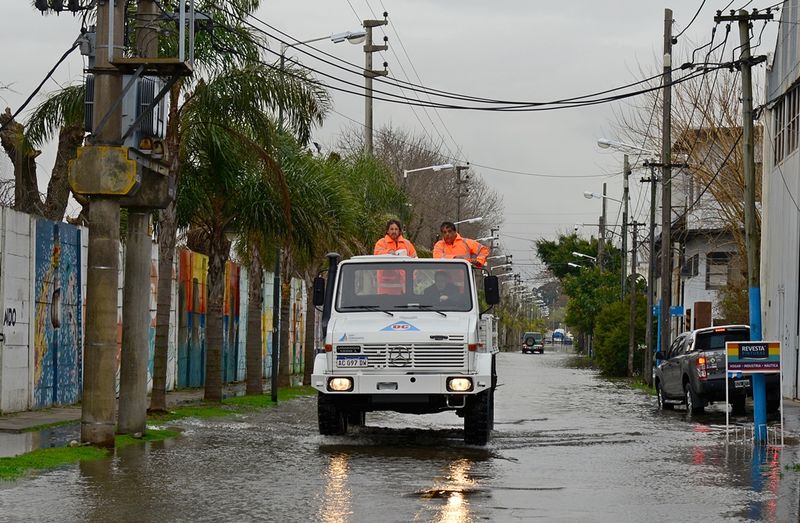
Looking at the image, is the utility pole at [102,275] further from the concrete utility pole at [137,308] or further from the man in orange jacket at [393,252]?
the man in orange jacket at [393,252]

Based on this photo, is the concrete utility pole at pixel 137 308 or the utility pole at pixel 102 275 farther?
the concrete utility pole at pixel 137 308

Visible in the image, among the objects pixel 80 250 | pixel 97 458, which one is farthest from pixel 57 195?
pixel 97 458

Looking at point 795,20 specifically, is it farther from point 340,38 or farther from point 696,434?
point 696,434

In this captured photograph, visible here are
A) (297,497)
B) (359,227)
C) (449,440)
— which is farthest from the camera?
(359,227)

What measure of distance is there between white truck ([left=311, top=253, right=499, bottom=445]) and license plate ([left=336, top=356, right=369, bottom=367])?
13 millimetres

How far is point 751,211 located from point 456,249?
18.6ft

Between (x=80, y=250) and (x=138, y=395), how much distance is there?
24.9 ft

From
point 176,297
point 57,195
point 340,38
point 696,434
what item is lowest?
point 696,434

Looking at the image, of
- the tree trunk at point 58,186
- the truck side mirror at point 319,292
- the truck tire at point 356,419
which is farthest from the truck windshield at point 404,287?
the tree trunk at point 58,186

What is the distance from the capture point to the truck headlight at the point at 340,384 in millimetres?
17531

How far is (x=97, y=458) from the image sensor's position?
49.7 feet

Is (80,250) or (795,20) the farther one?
(795,20)

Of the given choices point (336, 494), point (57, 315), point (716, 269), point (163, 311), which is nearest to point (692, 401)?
point (163, 311)

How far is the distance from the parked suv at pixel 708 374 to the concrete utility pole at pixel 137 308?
1220 centimetres
